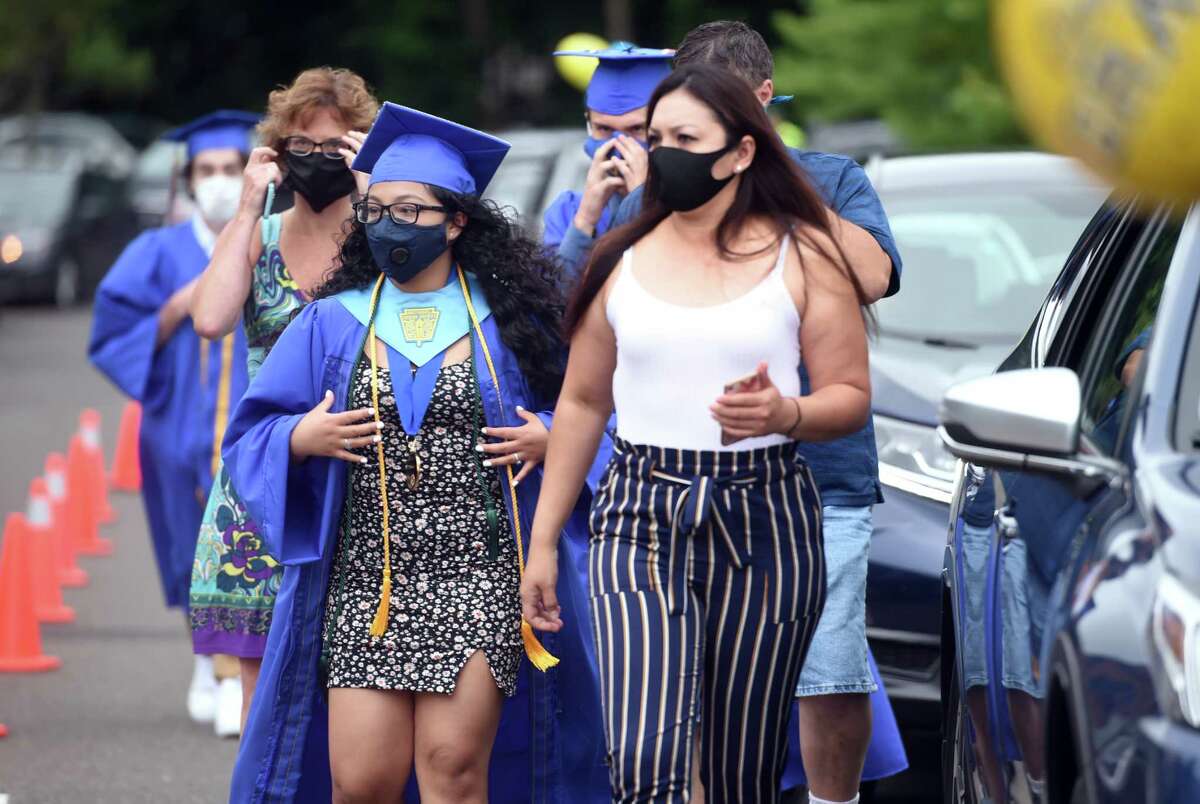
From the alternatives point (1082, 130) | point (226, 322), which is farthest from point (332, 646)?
point (1082, 130)

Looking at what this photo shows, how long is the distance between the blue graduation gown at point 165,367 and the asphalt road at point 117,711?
22.1 inches

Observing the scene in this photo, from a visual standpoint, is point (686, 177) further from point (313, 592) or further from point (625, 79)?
point (625, 79)

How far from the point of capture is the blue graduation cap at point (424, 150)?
16.4ft

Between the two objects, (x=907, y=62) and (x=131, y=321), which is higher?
(x=131, y=321)

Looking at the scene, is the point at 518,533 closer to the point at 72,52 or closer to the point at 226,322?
the point at 226,322

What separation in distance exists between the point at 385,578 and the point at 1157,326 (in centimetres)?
197

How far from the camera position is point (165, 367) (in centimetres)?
798

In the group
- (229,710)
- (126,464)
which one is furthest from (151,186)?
(229,710)

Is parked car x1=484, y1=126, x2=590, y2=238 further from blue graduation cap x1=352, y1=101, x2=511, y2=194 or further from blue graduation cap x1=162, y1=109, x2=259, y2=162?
blue graduation cap x1=352, y1=101, x2=511, y2=194

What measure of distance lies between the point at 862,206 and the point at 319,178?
63.1 inches

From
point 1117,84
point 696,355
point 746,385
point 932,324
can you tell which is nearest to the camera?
point 1117,84

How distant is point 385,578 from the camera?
4.97m

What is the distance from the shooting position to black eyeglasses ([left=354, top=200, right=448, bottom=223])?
4.98 meters

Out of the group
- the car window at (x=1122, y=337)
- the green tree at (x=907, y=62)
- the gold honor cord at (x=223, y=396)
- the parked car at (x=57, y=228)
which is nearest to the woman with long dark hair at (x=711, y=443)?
the car window at (x=1122, y=337)
